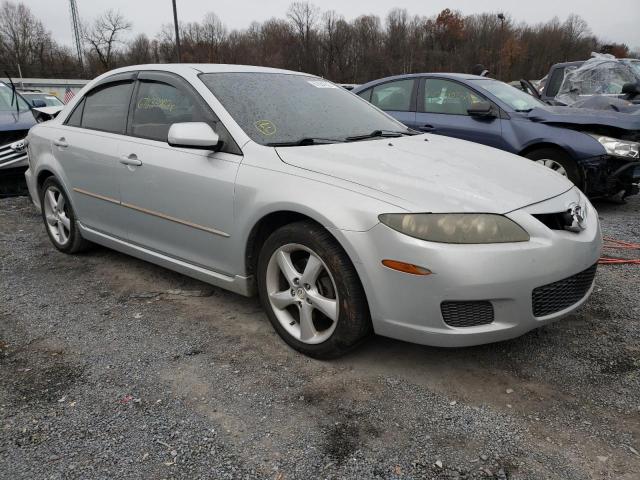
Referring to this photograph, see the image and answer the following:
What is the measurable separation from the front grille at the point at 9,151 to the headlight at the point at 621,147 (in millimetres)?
6737

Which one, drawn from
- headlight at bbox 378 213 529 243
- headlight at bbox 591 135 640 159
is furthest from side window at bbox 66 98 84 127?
headlight at bbox 591 135 640 159

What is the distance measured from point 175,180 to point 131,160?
50cm

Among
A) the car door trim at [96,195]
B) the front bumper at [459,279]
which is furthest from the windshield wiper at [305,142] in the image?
the car door trim at [96,195]

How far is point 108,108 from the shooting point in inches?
153

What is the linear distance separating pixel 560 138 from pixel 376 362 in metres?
4.06

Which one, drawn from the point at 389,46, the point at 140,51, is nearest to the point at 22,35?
the point at 140,51

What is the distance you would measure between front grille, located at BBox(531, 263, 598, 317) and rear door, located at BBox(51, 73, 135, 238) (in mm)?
2752

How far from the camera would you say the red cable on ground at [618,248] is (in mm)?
4082

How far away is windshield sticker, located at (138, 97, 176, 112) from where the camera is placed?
3391mm

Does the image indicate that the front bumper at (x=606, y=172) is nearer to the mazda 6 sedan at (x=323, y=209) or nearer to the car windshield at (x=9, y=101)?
the mazda 6 sedan at (x=323, y=209)

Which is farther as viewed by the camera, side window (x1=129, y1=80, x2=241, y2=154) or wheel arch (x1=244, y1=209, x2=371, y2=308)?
side window (x1=129, y1=80, x2=241, y2=154)

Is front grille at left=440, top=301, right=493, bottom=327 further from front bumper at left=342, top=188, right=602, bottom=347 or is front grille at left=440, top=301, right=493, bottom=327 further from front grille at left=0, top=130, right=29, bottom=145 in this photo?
front grille at left=0, top=130, right=29, bottom=145

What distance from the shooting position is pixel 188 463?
6.55 feet

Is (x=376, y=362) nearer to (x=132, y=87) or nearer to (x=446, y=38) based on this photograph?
(x=132, y=87)
